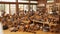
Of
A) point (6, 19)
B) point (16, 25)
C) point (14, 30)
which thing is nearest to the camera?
point (14, 30)

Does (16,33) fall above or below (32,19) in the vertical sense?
below

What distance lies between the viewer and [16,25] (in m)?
5.00

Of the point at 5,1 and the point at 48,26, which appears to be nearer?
the point at 48,26

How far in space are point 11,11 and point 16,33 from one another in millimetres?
4308

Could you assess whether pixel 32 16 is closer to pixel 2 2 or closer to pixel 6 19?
pixel 6 19

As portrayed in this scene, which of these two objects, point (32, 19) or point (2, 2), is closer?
point (32, 19)

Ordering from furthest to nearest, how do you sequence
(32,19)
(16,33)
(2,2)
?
(2,2) → (32,19) → (16,33)

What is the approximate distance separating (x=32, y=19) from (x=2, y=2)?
3518mm

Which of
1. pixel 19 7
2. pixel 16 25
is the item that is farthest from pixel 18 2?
pixel 16 25

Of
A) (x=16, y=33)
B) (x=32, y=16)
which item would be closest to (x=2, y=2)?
(x=32, y=16)

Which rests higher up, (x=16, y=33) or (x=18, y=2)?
(x=18, y=2)

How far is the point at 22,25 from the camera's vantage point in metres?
4.87

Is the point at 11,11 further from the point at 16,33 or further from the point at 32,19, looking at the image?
the point at 16,33

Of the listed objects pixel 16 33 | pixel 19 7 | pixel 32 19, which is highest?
pixel 19 7
